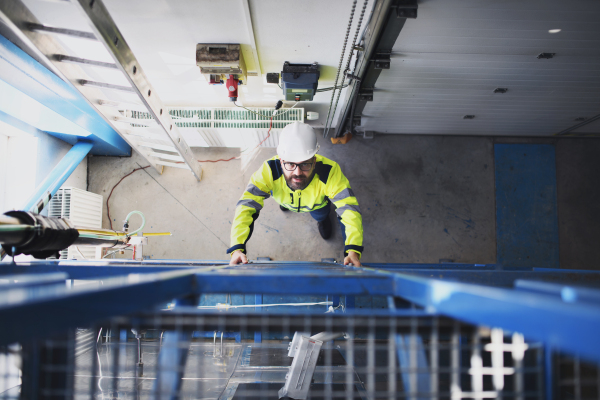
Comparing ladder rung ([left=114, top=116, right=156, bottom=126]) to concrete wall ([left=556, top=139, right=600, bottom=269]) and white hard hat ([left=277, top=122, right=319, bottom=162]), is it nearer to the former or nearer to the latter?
white hard hat ([left=277, top=122, right=319, bottom=162])

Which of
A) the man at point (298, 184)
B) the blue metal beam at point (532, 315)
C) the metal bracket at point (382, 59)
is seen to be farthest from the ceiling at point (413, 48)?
the blue metal beam at point (532, 315)

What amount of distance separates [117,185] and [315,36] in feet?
12.9

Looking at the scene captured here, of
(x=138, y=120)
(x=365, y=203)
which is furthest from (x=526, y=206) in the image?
(x=138, y=120)

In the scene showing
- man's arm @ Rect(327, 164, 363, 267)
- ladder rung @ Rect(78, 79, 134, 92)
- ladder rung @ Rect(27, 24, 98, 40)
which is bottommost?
man's arm @ Rect(327, 164, 363, 267)

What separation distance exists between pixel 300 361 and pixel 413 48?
2840 mm

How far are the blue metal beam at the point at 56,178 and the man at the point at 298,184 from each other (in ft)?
7.78

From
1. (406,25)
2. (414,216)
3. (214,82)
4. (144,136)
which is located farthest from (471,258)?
(144,136)

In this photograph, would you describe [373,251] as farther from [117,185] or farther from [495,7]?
[117,185]

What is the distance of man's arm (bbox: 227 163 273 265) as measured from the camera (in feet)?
9.75

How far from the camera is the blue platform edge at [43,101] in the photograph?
298 cm

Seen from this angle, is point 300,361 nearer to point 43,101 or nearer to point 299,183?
point 299,183

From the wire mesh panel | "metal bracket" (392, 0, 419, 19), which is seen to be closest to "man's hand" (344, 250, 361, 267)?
the wire mesh panel

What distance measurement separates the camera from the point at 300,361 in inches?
117

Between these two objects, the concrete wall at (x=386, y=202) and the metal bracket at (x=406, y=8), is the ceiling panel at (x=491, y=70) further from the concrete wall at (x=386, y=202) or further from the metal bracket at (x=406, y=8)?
the concrete wall at (x=386, y=202)
